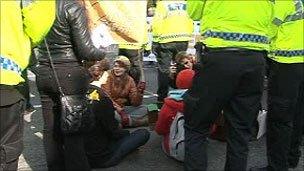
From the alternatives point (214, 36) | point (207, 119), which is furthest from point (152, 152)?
point (214, 36)

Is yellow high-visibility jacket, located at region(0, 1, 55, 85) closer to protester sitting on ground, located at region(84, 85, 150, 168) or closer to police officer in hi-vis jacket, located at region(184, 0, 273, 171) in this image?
police officer in hi-vis jacket, located at region(184, 0, 273, 171)

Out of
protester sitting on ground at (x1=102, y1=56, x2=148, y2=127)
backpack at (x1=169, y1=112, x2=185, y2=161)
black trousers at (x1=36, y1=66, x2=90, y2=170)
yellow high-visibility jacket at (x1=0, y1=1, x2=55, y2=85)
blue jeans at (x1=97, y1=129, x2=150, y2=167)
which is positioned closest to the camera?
yellow high-visibility jacket at (x1=0, y1=1, x2=55, y2=85)

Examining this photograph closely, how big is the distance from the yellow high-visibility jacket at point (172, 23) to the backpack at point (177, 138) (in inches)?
80.0

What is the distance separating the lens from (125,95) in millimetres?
5699

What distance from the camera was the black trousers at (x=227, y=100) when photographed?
3146mm

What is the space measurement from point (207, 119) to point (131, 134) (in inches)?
56.8

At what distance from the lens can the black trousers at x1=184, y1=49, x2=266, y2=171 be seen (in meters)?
3.15

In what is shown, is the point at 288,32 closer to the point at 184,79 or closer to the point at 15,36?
the point at 184,79

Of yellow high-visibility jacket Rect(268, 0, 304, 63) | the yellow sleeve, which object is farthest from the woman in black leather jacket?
yellow high-visibility jacket Rect(268, 0, 304, 63)

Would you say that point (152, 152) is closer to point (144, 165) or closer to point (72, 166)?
point (144, 165)

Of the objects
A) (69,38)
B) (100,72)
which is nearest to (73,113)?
(69,38)

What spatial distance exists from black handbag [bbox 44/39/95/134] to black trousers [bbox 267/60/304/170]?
1409 mm

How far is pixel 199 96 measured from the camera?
324cm

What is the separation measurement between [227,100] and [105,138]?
1462 mm
